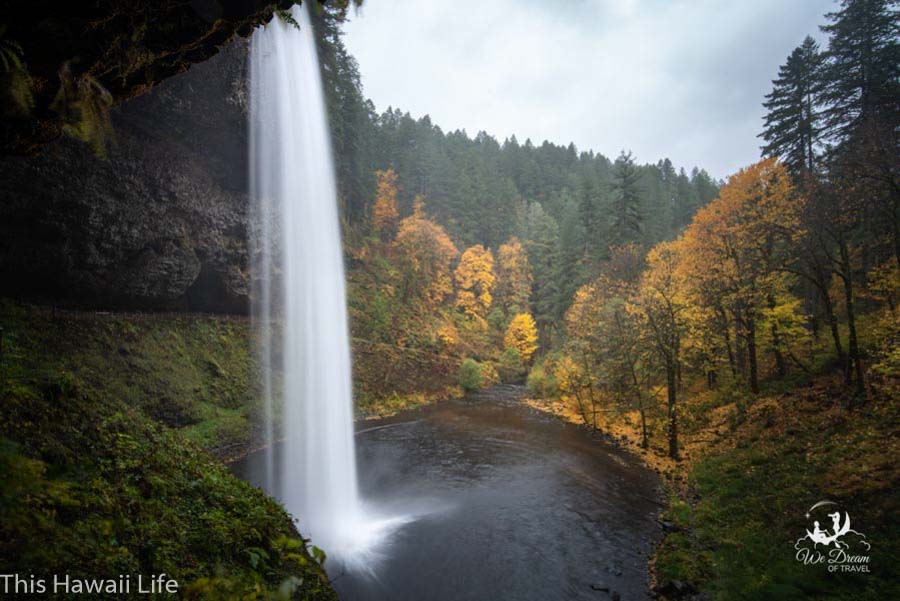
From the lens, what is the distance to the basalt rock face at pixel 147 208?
508 inches

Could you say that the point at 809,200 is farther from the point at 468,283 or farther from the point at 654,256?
the point at 468,283

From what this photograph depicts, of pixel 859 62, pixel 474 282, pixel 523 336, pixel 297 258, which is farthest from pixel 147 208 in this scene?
pixel 859 62

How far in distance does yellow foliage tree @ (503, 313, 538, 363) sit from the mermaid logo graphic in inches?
1205

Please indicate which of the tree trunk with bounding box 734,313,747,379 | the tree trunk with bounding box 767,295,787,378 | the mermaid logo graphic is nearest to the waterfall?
the mermaid logo graphic

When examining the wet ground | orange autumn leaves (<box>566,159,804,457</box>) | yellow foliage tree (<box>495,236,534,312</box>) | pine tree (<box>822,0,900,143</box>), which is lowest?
the wet ground

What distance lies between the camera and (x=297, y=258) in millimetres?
21328

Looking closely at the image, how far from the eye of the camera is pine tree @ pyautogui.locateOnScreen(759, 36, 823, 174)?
21.9m

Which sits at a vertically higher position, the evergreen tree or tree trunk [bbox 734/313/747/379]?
the evergreen tree

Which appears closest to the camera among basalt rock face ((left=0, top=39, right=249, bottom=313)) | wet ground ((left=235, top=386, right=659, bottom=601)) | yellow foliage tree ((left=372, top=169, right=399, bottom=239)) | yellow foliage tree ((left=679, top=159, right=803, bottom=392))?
wet ground ((left=235, top=386, right=659, bottom=601))

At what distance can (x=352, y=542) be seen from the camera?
32.6 ft

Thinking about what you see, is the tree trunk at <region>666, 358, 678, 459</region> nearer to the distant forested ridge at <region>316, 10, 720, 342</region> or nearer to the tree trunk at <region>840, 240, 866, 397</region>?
the tree trunk at <region>840, 240, 866, 397</region>

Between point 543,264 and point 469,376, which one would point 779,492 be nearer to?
point 469,376

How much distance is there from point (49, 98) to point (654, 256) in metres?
25.3

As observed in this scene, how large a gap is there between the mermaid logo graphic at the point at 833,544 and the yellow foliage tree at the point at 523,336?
30.6 meters
